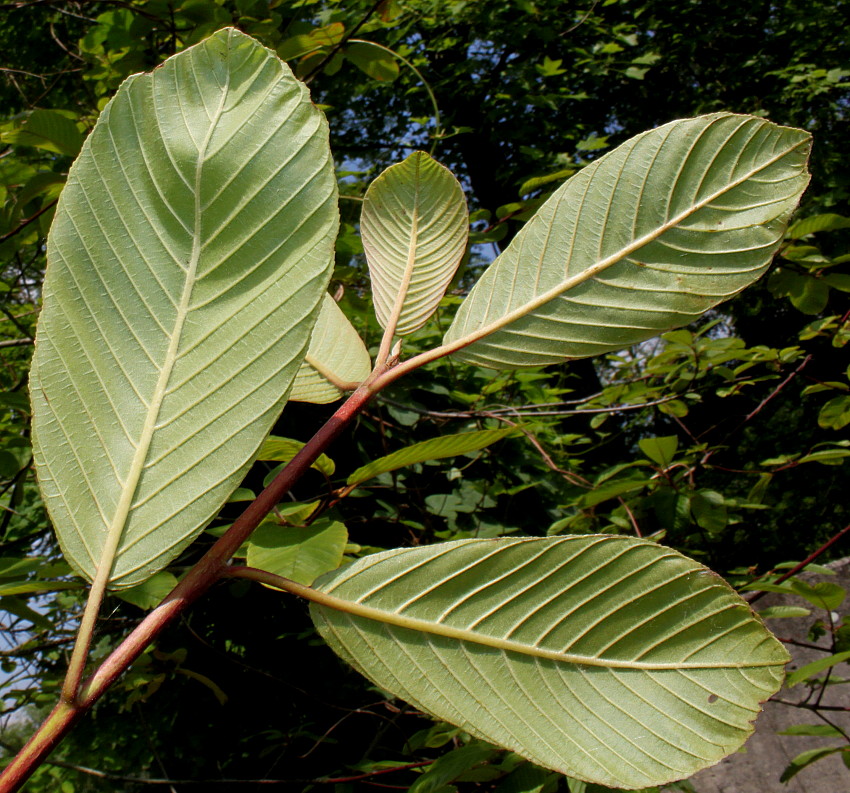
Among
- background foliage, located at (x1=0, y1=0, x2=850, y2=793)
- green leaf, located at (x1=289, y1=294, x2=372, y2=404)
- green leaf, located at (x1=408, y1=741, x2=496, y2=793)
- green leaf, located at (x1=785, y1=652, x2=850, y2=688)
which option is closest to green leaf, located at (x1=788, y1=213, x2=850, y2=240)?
background foliage, located at (x1=0, y1=0, x2=850, y2=793)

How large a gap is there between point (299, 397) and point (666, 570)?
23 centimetres

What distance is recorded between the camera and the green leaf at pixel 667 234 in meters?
0.30

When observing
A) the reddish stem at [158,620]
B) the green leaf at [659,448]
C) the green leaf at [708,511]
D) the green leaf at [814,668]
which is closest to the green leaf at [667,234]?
the reddish stem at [158,620]

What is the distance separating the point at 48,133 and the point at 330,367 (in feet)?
3.52

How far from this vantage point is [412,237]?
391mm

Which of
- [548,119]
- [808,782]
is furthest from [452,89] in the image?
[808,782]

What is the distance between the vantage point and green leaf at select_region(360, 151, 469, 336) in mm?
362

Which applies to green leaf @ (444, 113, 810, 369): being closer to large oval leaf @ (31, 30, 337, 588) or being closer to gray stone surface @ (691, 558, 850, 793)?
large oval leaf @ (31, 30, 337, 588)

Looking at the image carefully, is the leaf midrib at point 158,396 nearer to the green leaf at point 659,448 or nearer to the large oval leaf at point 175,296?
the large oval leaf at point 175,296

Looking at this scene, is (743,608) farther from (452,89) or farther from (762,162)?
(452,89)

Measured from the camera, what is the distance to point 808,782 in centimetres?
165

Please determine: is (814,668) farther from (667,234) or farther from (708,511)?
(667,234)

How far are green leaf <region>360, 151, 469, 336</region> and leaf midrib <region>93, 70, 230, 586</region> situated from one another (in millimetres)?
115

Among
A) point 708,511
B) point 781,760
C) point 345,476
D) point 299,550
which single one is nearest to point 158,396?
point 299,550
